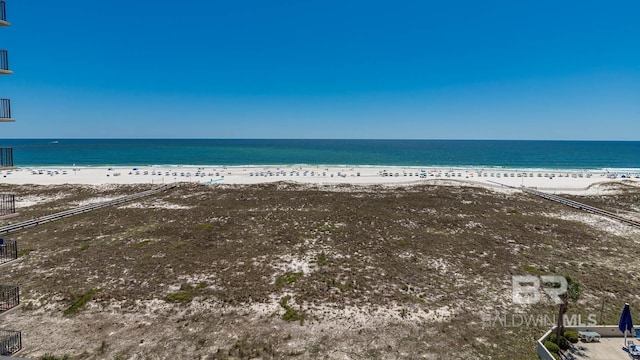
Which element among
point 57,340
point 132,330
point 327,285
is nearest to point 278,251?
point 327,285

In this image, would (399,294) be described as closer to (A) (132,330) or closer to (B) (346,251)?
(B) (346,251)

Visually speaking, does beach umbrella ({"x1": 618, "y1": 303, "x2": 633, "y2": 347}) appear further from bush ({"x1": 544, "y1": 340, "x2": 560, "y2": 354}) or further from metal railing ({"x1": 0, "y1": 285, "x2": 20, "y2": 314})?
metal railing ({"x1": 0, "y1": 285, "x2": 20, "y2": 314})

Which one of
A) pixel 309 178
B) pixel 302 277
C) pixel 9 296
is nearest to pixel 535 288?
pixel 302 277

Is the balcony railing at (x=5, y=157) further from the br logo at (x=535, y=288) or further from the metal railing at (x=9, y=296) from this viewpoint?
the br logo at (x=535, y=288)

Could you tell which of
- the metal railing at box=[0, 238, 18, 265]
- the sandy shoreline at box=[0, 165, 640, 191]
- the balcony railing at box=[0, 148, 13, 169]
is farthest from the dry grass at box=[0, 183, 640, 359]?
the sandy shoreline at box=[0, 165, 640, 191]

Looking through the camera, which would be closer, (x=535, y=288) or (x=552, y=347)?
(x=552, y=347)

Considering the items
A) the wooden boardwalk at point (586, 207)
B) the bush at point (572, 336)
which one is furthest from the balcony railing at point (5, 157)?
the wooden boardwalk at point (586, 207)
